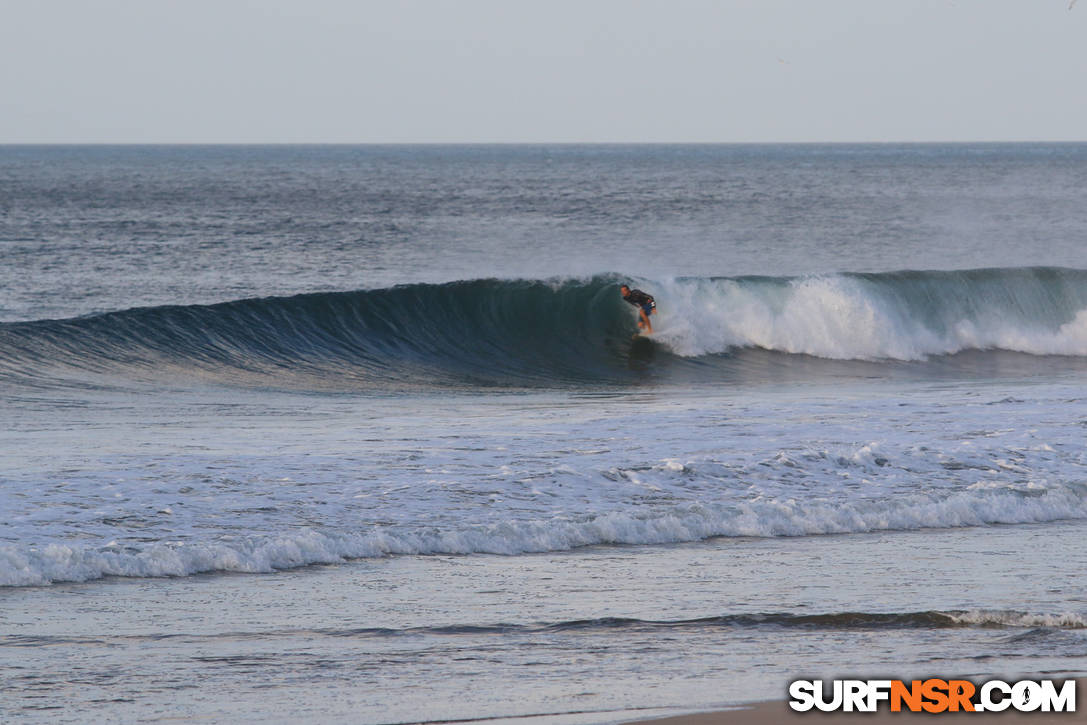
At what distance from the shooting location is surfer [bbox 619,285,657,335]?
782 inches

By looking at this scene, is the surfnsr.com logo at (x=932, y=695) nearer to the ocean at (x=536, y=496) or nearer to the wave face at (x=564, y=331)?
the ocean at (x=536, y=496)

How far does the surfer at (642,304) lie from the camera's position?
19875 millimetres

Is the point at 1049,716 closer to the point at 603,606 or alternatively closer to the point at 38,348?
the point at 603,606

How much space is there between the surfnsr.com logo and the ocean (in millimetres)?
130

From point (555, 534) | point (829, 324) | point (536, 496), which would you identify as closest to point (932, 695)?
point (555, 534)

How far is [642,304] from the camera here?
786 inches

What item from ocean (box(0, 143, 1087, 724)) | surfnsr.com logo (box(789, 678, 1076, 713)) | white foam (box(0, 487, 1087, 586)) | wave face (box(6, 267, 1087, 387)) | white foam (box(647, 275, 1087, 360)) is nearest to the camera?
surfnsr.com logo (box(789, 678, 1076, 713))

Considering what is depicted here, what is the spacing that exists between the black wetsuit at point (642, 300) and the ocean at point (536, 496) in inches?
20.4

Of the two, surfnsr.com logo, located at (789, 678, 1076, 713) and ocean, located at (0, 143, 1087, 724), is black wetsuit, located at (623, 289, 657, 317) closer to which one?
ocean, located at (0, 143, 1087, 724)

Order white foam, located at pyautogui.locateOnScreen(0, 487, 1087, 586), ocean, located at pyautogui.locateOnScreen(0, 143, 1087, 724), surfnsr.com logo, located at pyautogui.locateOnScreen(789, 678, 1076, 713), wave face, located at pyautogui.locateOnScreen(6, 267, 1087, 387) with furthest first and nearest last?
wave face, located at pyautogui.locateOnScreen(6, 267, 1087, 387)
white foam, located at pyautogui.locateOnScreen(0, 487, 1087, 586)
ocean, located at pyautogui.locateOnScreen(0, 143, 1087, 724)
surfnsr.com logo, located at pyautogui.locateOnScreen(789, 678, 1076, 713)

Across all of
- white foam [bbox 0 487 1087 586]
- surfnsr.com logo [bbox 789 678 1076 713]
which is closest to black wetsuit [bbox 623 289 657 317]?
white foam [bbox 0 487 1087 586]

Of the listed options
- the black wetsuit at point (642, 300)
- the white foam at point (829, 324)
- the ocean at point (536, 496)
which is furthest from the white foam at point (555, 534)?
the black wetsuit at point (642, 300)

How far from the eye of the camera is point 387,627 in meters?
5.90

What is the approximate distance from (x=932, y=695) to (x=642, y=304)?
15.1 meters
